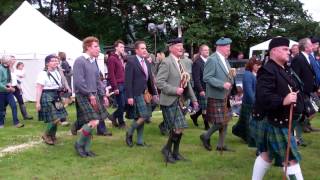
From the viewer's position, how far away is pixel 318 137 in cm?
993

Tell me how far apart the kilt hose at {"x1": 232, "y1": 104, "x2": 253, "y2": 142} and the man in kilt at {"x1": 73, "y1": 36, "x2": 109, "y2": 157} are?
8.16ft

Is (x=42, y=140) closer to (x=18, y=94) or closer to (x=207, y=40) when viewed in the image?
(x=18, y=94)

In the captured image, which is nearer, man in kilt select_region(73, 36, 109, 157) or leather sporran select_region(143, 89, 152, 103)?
man in kilt select_region(73, 36, 109, 157)

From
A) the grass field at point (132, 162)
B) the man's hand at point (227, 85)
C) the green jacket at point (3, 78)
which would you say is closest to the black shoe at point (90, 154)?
the grass field at point (132, 162)

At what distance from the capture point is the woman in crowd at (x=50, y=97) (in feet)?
29.3

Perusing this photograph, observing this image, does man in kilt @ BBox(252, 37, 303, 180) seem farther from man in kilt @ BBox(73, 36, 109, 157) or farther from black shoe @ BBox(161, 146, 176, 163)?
man in kilt @ BBox(73, 36, 109, 157)

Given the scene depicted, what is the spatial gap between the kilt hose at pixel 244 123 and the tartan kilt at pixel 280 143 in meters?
3.12

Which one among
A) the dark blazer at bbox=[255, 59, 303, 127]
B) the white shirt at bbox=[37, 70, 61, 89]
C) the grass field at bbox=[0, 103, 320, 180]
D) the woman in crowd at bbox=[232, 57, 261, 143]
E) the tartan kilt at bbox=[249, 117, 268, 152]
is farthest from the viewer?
the white shirt at bbox=[37, 70, 61, 89]

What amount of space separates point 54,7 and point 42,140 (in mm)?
33527

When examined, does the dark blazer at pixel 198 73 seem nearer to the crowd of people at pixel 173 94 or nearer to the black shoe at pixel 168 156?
the crowd of people at pixel 173 94

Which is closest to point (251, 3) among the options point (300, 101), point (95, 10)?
point (95, 10)

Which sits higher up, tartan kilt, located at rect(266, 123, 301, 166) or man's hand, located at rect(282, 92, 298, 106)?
man's hand, located at rect(282, 92, 298, 106)

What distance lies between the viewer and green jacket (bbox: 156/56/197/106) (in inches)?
296

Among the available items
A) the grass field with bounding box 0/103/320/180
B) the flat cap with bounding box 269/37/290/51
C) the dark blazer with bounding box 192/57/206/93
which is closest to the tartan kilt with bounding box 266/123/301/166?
the flat cap with bounding box 269/37/290/51
